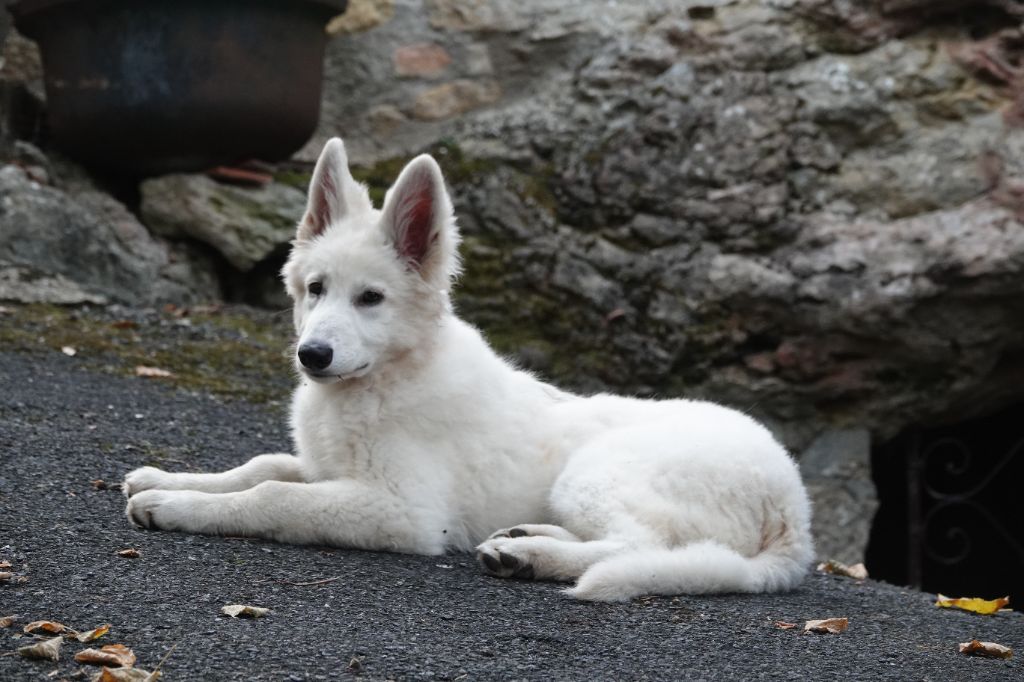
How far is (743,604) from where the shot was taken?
421cm

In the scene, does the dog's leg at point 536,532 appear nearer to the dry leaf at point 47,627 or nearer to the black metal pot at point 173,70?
the dry leaf at point 47,627

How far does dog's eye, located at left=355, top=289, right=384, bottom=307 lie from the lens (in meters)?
4.54

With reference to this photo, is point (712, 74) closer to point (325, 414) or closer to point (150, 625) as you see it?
point (325, 414)

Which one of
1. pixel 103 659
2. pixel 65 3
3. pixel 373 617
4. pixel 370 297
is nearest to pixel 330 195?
pixel 370 297

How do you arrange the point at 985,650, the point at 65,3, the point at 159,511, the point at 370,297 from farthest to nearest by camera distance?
the point at 65,3 → the point at 370,297 → the point at 159,511 → the point at 985,650

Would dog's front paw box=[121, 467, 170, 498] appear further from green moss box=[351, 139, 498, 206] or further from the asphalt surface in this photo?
green moss box=[351, 139, 498, 206]

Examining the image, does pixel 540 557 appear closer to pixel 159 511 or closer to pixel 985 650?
pixel 159 511

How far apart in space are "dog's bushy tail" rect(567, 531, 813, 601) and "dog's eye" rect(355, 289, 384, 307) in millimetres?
1264

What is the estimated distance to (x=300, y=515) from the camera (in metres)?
4.21

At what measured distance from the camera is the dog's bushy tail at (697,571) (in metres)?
4.01

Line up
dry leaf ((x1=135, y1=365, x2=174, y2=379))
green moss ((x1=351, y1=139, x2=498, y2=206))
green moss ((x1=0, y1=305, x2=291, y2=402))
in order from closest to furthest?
dry leaf ((x1=135, y1=365, x2=174, y2=379)) < green moss ((x1=0, y1=305, x2=291, y2=402)) < green moss ((x1=351, y1=139, x2=498, y2=206))

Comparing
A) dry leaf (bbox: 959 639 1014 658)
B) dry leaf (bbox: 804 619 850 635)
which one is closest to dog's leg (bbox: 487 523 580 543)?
dry leaf (bbox: 804 619 850 635)

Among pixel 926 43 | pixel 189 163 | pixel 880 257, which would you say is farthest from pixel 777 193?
pixel 189 163

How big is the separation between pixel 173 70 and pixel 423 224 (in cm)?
405
